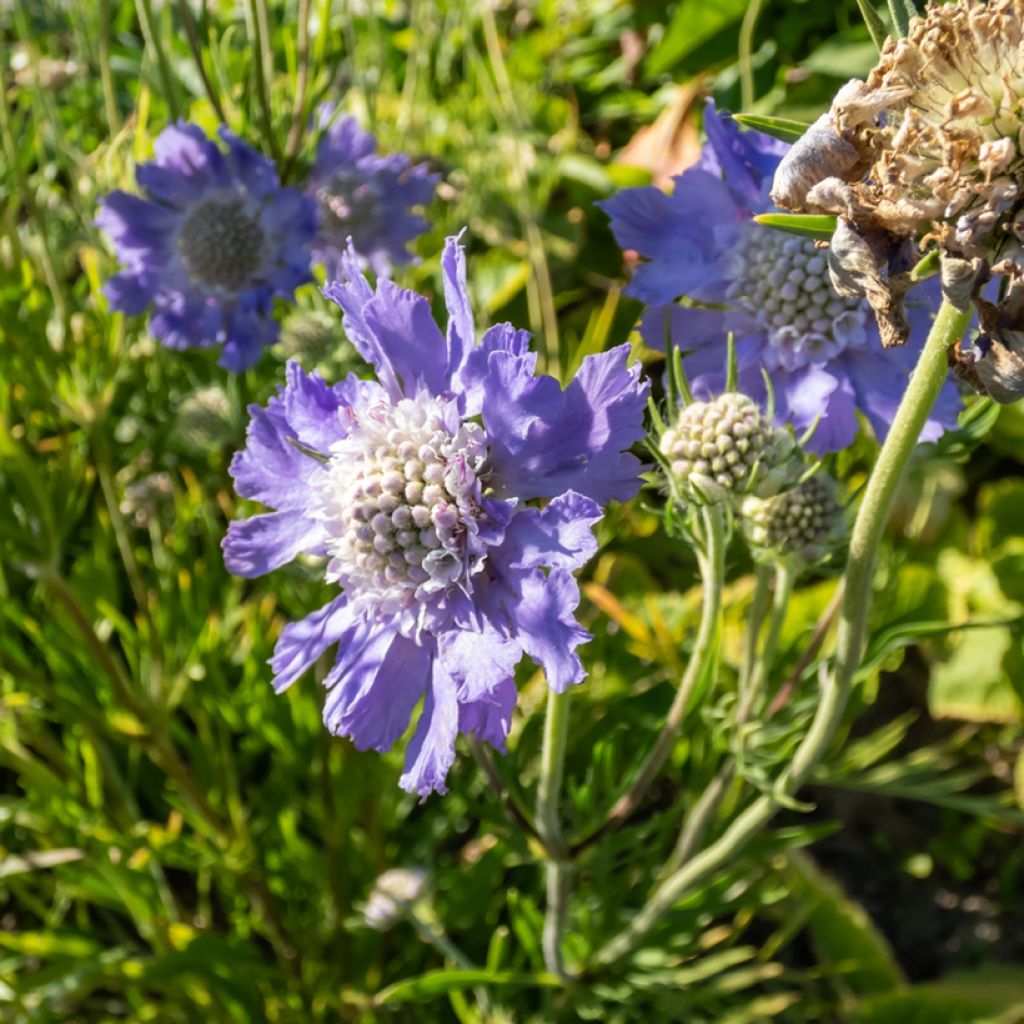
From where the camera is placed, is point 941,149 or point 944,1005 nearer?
point 941,149

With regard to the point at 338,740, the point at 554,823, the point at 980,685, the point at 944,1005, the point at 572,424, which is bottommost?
the point at 944,1005

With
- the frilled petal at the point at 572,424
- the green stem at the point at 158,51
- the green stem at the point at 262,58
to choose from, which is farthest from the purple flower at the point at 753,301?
the green stem at the point at 158,51

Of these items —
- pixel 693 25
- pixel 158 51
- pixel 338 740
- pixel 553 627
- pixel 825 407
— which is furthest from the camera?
pixel 693 25

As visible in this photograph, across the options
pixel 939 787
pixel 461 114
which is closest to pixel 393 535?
pixel 939 787

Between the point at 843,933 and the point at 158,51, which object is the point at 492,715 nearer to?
the point at 158,51

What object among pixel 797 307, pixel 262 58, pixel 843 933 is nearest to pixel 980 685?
pixel 843 933

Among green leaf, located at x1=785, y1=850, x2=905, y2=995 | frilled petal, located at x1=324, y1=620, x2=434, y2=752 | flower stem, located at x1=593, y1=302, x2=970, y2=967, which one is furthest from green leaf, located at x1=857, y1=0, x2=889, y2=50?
green leaf, located at x1=785, y1=850, x2=905, y2=995

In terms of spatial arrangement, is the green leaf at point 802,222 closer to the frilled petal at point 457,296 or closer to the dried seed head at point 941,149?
the dried seed head at point 941,149
